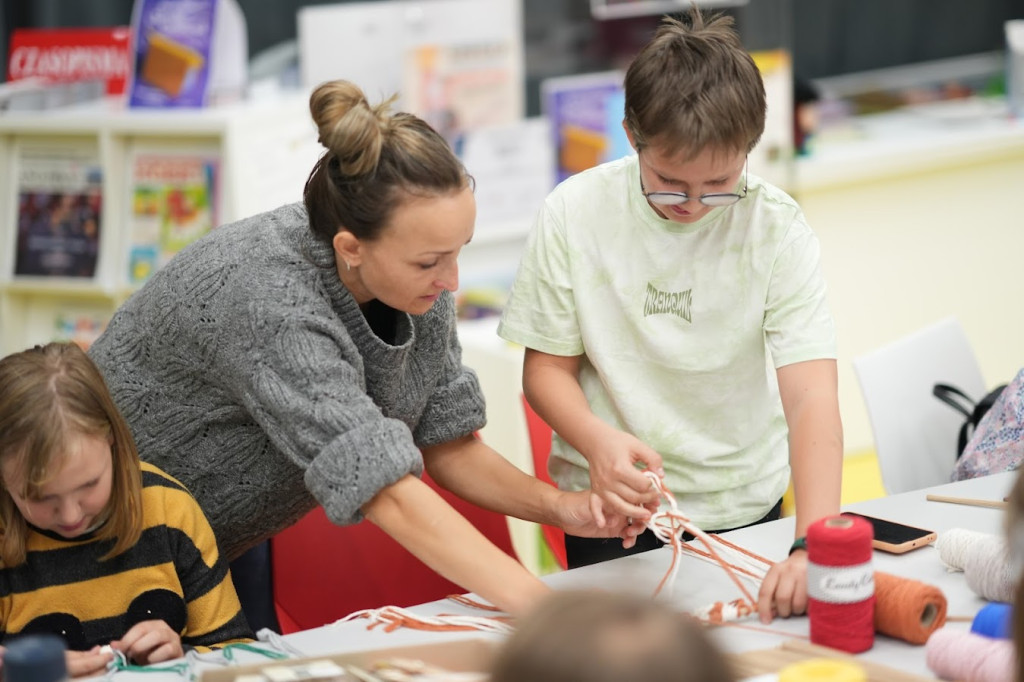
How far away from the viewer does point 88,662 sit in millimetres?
1562

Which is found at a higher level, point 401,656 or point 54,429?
point 54,429

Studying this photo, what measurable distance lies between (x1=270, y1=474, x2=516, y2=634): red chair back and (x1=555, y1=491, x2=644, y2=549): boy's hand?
14.8 inches

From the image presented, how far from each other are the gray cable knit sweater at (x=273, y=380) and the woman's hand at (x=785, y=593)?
0.48m

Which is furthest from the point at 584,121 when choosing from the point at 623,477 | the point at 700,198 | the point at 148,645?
the point at 148,645

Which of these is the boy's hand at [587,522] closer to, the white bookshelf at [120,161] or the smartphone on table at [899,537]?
the smartphone on table at [899,537]

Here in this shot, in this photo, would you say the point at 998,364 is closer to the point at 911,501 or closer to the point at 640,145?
the point at 911,501

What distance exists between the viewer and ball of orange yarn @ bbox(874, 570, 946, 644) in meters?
1.50

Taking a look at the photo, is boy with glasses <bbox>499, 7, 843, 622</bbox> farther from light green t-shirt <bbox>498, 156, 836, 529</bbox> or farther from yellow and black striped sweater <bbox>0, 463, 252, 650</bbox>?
yellow and black striped sweater <bbox>0, 463, 252, 650</bbox>

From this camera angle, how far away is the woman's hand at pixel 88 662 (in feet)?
5.10

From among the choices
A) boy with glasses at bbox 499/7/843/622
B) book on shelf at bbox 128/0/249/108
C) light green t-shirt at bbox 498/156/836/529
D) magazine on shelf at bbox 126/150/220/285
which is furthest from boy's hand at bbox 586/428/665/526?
book on shelf at bbox 128/0/249/108

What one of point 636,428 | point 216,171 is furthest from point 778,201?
point 216,171

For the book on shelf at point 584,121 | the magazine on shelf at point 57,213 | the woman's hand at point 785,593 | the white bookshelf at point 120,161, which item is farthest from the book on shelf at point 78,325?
the woman's hand at point 785,593

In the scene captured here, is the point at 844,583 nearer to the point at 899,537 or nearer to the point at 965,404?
the point at 899,537

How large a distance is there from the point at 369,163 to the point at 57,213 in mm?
2296
